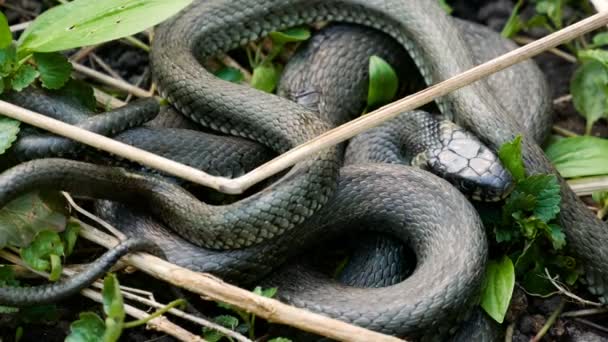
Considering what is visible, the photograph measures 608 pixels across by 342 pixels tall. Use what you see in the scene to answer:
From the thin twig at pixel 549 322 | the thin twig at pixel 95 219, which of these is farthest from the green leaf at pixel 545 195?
the thin twig at pixel 95 219

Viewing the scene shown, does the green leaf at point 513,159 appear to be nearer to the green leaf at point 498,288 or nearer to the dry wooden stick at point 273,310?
the green leaf at point 498,288

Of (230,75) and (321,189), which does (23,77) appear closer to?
(230,75)

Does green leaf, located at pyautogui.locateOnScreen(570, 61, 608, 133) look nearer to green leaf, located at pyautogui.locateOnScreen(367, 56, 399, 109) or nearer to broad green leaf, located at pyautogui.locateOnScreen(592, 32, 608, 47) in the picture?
broad green leaf, located at pyautogui.locateOnScreen(592, 32, 608, 47)

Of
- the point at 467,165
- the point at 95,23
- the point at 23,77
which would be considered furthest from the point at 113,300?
the point at 467,165

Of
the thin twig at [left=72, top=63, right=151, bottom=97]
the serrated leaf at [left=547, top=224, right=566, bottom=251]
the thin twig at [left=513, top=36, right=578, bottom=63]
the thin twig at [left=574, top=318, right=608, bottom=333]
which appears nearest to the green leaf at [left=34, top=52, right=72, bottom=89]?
the thin twig at [left=72, top=63, right=151, bottom=97]

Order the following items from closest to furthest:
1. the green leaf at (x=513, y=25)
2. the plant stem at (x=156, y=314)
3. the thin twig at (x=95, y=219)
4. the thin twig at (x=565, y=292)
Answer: the plant stem at (x=156, y=314) → the thin twig at (x=95, y=219) → the thin twig at (x=565, y=292) → the green leaf at (x=513, y=25)

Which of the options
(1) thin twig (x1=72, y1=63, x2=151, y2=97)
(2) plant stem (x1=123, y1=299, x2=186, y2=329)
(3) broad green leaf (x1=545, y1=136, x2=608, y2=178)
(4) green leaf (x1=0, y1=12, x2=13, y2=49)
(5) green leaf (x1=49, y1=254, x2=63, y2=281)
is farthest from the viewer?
(1) thin twig (x1=72, y1=63, x2=151, y2=97)
